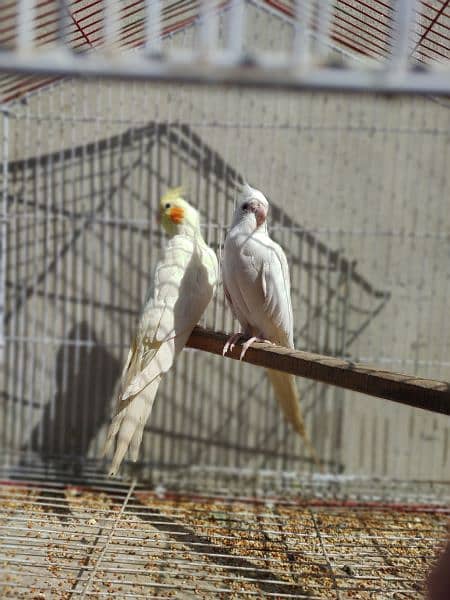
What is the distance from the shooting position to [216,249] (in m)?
3.05

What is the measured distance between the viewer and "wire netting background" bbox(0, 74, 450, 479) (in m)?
3.12

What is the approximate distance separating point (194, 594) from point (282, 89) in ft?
4.84

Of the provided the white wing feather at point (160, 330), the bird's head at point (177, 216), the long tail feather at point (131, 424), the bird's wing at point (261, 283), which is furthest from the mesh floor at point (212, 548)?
the bird's head at point (177, 216)

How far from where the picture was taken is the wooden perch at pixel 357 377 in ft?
4.72

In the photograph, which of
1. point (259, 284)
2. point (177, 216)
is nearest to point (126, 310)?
point (177, 216)

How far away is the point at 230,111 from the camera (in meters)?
3.14

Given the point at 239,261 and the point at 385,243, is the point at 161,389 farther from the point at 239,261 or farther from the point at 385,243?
the point at 385,243

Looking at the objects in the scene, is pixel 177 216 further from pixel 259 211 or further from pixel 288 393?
pixel 288 393

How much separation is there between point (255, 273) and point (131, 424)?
760 millimetres

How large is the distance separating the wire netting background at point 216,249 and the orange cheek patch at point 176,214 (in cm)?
42

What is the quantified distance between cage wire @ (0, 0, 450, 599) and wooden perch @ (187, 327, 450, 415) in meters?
1.12

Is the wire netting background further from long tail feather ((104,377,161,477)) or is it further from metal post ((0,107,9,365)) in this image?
long tail feather ((104,377,161,477))

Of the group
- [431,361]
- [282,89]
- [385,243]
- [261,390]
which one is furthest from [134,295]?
[282,89]

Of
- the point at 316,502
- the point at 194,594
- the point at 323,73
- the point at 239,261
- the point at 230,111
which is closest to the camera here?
the point at 323,73
